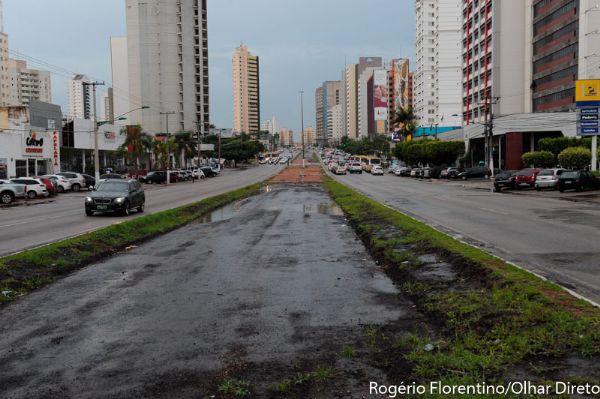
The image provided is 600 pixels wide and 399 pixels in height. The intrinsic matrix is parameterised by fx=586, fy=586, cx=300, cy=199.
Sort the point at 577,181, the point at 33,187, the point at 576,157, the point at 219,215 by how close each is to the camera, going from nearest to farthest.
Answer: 1. the point at 219,215
2. the point at 577,181
3. the point at 33,187
4. the point at 576,157

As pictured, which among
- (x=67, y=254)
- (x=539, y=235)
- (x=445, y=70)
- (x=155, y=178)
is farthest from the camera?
(x=445, y=70)

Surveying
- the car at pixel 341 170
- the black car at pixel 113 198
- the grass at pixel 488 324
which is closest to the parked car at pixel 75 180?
the black car at pixel 113 198

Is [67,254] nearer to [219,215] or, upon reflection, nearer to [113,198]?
[113,198]

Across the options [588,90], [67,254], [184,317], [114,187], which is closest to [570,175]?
[588,90]

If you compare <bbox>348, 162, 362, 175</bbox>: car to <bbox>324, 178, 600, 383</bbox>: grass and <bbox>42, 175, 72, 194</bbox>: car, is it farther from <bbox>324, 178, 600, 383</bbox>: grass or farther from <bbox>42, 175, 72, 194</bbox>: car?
<bbox>324, 178, 600, 383</bbox>: grass

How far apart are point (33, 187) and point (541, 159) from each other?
4753cm

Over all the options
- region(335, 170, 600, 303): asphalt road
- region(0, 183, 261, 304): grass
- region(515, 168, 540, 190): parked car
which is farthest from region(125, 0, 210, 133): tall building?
region(0, 183, 261, 304): grass

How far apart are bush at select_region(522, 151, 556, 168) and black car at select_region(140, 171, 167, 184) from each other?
140 ft

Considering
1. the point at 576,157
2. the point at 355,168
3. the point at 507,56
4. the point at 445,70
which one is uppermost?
the point at 445,70

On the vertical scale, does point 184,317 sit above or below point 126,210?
below

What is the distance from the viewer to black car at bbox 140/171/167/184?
7251 centimetres

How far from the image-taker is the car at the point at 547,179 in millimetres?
42906

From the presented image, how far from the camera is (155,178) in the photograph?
240ft

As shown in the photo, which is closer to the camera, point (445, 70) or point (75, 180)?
point (75, 180)
